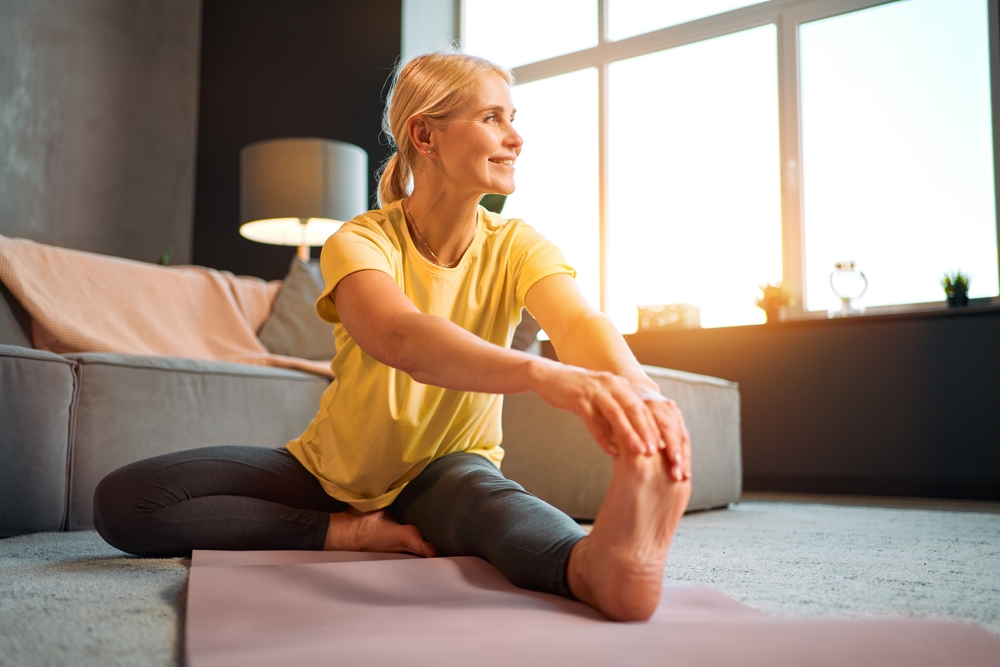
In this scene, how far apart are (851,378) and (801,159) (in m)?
1.17

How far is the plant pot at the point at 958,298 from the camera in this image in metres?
2.88

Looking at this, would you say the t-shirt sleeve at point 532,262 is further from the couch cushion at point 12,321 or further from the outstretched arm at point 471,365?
the couch cushion at point 12,321

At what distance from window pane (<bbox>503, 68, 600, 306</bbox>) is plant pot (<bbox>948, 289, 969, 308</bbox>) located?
5.62ft

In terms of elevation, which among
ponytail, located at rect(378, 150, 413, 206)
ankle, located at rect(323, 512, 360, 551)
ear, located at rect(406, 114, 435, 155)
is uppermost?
ear, located at rect(406, 114, 435, 155)

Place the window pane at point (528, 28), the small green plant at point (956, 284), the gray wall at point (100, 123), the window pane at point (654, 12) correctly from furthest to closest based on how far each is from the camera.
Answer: the window pane at point (528, 28), the window pane at point (654, 12), the gray wall at point (100, 123), the small green plant at point (956, 284)

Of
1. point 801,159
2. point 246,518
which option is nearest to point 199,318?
point 246,518

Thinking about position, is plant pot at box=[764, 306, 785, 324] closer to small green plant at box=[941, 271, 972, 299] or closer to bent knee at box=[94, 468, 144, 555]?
small green plant at box=[941, 271, 972, 299]

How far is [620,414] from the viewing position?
0.68m

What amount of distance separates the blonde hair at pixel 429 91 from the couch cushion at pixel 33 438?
77 centimetres

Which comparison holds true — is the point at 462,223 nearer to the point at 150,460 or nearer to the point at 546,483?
A: the point at 150,460

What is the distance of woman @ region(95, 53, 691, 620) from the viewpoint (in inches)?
37.9

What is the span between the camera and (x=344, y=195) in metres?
3.19

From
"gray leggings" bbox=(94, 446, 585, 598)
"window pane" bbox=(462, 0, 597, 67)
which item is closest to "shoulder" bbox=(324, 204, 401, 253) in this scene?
"gray leggings" bbox=(94, 446, 585, 598)

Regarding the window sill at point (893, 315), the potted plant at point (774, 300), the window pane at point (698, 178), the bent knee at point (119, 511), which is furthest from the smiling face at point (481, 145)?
the window pane at point (698, 178)
